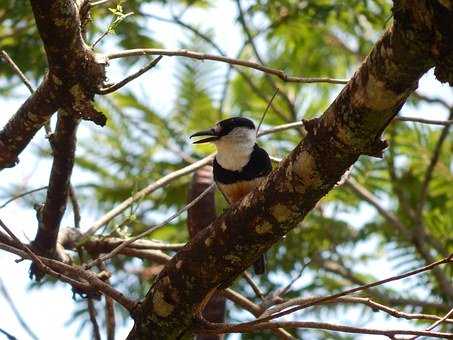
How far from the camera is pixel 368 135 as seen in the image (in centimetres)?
246

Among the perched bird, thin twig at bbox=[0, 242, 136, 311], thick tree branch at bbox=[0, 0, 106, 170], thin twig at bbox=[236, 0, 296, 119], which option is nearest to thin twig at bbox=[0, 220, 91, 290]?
thin twig at bbox=[0, 242, 136, 311]

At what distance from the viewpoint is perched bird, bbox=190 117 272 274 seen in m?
4.45

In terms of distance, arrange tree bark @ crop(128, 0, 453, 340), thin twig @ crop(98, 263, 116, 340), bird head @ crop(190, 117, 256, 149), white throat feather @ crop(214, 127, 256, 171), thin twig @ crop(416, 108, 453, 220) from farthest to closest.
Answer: thin twig @ crop(416, 108, 453, 220) → bird head @ crop(190, 117, 256, 149) → white throat feather @ crop(214, 127, 256, 171) → thin twig @ crop(98, 263, 116, 340) → tree bark @ crop(128, 0, 453, 340)

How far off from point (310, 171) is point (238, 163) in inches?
77.4

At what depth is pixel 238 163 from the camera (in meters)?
4.54

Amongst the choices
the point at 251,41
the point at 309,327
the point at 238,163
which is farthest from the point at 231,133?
the point at 309,327

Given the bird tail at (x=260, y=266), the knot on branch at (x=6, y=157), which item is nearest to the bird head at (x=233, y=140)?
the bird tail at (x=260, y=266)

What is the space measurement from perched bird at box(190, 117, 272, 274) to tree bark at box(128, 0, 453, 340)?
4.26 ft

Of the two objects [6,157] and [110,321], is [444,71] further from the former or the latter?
[110,321]

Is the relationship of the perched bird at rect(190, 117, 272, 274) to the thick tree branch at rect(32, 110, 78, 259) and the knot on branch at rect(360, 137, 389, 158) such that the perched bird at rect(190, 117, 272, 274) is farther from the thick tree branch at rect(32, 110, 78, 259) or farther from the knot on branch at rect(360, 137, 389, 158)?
the knot on branch at rect(360, 137, 389, 158)

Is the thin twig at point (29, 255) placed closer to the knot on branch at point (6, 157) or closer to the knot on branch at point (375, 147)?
the knot on branch at point (6, 157)

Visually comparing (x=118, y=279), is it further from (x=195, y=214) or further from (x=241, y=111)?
(x=195, y=214)

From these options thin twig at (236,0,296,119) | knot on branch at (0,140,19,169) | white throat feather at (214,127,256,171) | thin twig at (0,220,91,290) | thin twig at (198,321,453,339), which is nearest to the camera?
thin twig at (198,321,453,339)

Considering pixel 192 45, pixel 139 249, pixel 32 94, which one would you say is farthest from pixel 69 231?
pixel 192 45
